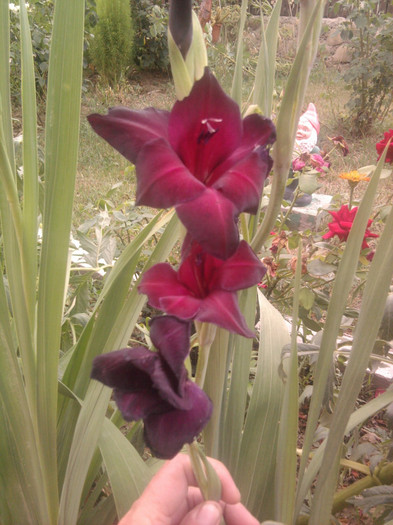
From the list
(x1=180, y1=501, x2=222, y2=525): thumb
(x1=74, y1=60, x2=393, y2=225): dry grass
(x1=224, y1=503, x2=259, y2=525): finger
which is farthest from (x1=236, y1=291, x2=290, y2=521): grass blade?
(x1=74, y1=60, x2=393, y2=225): dry grass

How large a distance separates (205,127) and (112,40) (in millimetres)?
4895

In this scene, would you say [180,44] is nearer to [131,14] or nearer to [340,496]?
[340,496]

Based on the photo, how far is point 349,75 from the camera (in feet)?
11.1

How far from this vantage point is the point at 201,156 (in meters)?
0.34

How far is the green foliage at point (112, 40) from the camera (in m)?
4.70

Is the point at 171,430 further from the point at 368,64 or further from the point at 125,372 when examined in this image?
the point at 368,64

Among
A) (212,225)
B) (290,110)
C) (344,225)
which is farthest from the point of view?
(344,225)

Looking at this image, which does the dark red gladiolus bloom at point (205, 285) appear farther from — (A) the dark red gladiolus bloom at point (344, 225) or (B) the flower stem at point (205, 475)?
(A) the dark red gladiolus bloom at point (344, 225)

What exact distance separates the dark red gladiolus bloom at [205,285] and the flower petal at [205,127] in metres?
0.06

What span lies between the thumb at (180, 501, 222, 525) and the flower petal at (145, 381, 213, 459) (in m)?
0.18

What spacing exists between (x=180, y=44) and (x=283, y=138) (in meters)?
0.11

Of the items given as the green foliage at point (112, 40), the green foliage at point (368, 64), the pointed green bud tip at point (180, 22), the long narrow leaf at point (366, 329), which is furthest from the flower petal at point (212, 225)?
the green foliage at point (112, 40)

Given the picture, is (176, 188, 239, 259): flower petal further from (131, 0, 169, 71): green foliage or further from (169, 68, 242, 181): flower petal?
(131, 0, 169, 71): green foliage

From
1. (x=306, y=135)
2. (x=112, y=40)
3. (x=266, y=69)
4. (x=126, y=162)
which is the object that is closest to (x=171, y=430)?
(x=266, y=69)
